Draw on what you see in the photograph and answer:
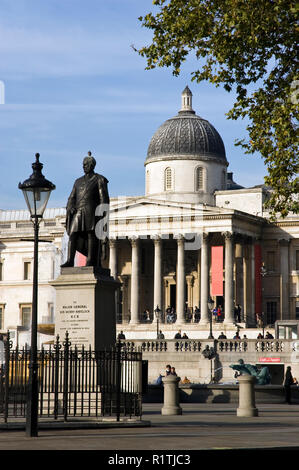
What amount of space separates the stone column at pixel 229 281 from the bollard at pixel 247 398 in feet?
174

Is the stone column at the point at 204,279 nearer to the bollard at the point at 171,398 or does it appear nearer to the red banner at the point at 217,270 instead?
the red banner at the point at 217,270

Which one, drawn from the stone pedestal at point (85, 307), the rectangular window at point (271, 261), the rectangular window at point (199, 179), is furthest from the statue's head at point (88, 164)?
the rectangular window at point (199, 179)

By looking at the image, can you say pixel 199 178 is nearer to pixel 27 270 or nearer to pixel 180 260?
pixel 180 260

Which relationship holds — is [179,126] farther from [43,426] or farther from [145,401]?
[43,426]

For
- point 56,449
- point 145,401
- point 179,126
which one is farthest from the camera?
point 179,126

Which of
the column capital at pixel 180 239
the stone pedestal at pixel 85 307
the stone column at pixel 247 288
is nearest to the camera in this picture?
the stone pedestal at pixel 85 307

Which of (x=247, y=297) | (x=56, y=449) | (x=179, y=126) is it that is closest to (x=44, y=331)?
(x=247, y=297)

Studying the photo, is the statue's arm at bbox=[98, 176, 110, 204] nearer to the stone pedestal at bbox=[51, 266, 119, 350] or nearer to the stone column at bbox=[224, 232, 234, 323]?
the stone pedestal at bbox=[51, 266, 119, 350]

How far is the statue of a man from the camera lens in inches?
973

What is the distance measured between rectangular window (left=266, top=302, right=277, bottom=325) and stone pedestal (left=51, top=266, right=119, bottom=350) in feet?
218

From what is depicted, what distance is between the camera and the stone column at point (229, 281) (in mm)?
83537

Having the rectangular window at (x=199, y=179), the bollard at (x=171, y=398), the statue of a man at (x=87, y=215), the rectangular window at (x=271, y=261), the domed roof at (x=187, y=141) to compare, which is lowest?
the bollard at (x=171, y=398)
